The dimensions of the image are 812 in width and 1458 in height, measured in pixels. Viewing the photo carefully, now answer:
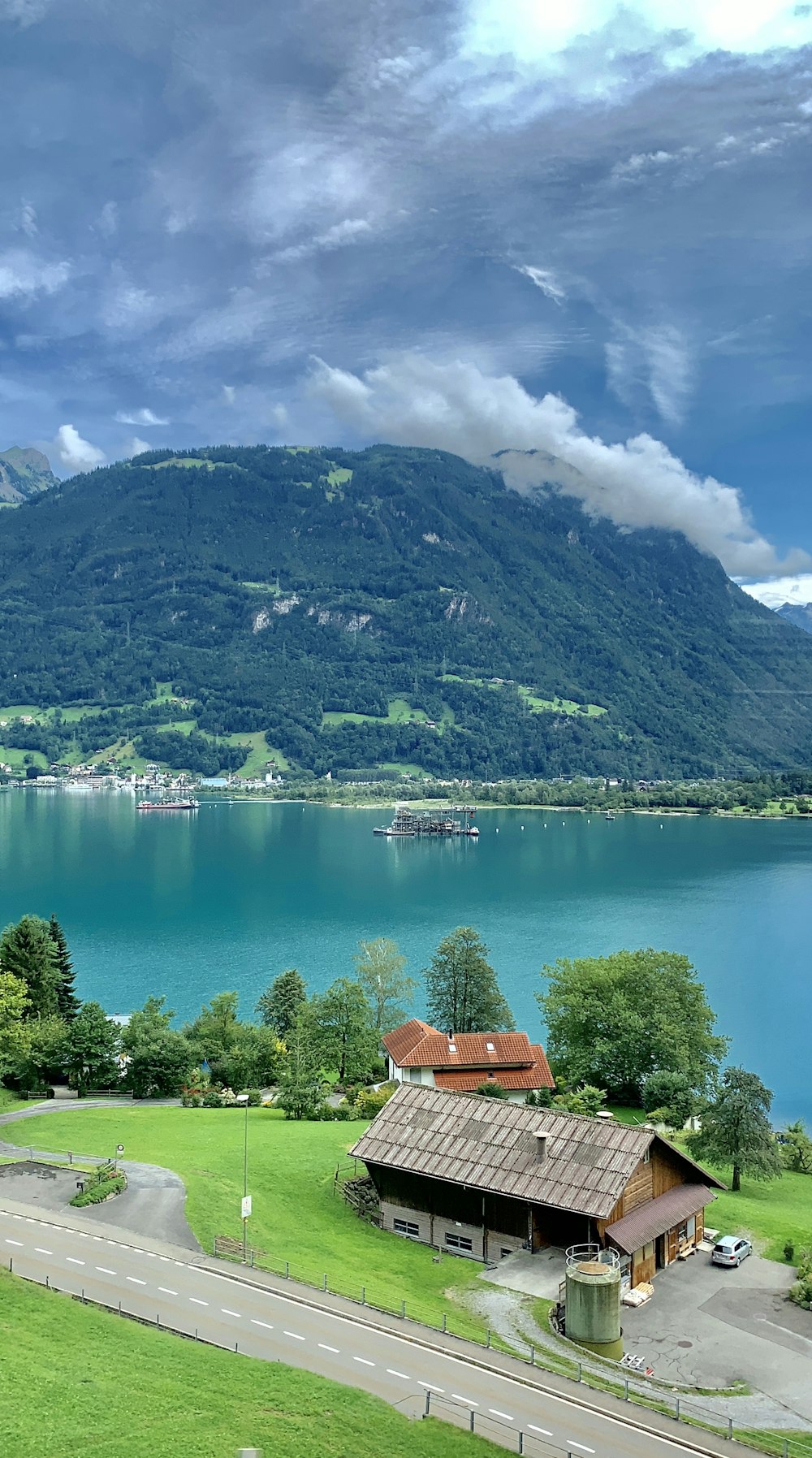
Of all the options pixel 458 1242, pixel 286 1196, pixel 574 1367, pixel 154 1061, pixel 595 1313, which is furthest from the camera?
pixel 154 1061

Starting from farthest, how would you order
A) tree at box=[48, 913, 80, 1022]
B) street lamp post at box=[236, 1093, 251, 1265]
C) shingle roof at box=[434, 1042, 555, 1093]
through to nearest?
tree at box=[48, 913, 80, 1022] < shingle roof at box=[434, 1042, 555, 1093] < street lamp post at box=[236, 1093, 251, 1265]

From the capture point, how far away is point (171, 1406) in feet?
56.6

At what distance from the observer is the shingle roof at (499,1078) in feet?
149

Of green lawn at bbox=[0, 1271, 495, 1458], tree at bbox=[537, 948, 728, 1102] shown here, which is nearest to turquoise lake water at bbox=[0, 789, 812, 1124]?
tree at bbox=[537, 948, 728, 1102]

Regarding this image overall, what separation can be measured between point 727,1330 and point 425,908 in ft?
297

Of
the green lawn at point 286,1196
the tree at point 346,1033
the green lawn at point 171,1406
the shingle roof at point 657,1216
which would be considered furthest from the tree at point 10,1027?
the shingle roof at point 657,1216

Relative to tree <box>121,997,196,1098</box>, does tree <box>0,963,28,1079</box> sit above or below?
above

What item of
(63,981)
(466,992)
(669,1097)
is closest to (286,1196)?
(669,1097)

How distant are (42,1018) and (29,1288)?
98.5ft

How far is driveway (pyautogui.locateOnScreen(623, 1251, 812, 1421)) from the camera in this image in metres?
21.5

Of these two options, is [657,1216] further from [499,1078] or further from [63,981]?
[63,981]

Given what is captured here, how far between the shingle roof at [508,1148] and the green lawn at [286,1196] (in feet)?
6.84

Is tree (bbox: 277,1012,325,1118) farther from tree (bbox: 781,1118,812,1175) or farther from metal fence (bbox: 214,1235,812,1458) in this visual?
tree (bbox: 781,1118,812,1175)

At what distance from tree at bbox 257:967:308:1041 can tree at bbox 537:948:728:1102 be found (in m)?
15.4
